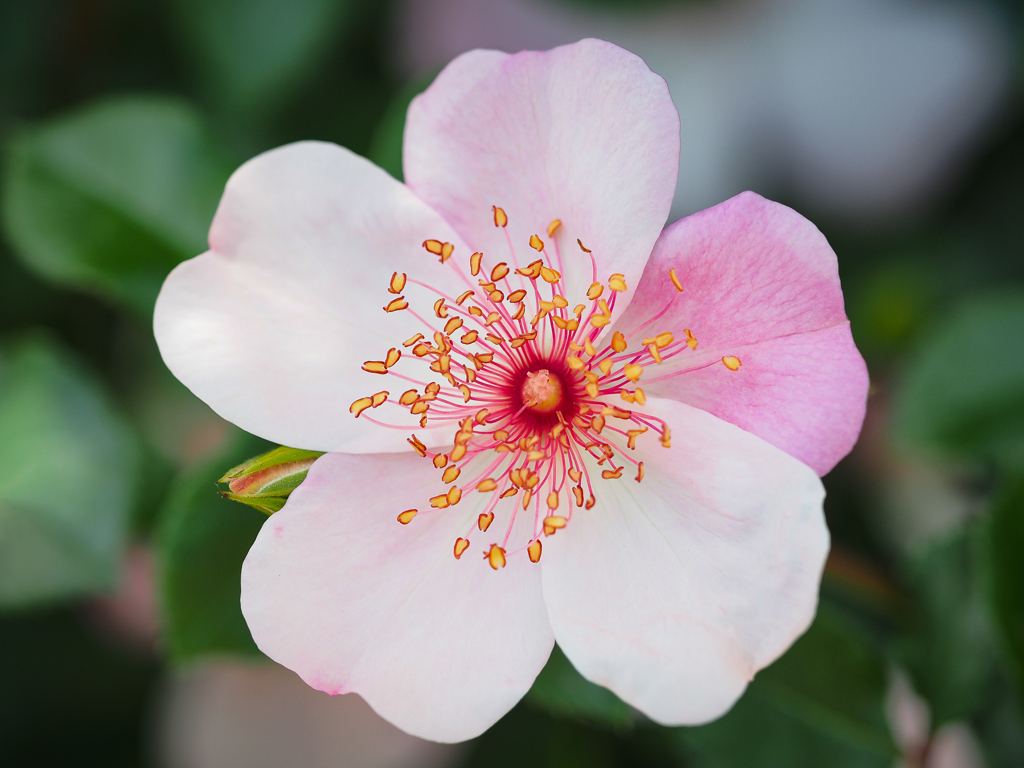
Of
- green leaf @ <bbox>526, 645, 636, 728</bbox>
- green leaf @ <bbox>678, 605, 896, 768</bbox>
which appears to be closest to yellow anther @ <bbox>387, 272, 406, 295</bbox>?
green leaf @ <bbox>526, 645, 636, 728</bbox>

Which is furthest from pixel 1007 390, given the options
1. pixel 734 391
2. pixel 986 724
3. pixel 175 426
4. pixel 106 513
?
pixel 175 426

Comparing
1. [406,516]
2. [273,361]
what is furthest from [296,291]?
[406,516]

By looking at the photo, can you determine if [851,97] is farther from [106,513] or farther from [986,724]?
[106,513]

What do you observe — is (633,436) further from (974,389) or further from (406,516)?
(974,389)

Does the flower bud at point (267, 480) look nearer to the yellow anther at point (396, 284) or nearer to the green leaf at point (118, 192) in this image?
the yellow anther at point (396, 284)

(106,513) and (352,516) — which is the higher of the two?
(352,516)
